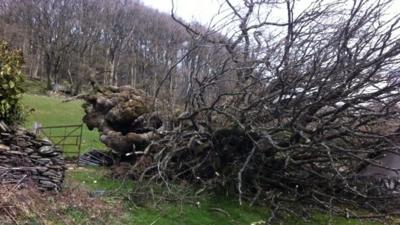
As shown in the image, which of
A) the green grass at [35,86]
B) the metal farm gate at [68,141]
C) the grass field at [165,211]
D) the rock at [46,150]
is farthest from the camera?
the green grass at [35,86]

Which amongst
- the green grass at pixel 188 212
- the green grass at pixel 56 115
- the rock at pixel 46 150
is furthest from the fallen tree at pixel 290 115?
the green grass at pixel 56 115

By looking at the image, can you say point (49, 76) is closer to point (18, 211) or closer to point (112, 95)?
point (112, 95)

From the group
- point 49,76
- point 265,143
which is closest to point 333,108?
point 265,143

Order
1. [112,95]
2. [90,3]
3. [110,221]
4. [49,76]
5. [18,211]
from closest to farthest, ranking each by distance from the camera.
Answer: [18,211] → [110,221] → [112,95] → [49,76] → [90,3]

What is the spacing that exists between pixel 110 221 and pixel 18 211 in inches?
53.0

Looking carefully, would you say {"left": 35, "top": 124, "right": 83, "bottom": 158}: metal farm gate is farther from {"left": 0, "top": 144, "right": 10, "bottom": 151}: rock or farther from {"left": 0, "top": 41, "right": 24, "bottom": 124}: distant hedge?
{"left": 0, "top": 144, "right": 10, "bottom": 151}: rock

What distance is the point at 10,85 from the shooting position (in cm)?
917

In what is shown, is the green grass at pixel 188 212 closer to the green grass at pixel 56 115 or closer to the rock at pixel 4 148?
the rock at pixel 4 148

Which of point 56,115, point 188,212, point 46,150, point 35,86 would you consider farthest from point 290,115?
point 35,86

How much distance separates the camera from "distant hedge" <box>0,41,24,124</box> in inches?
352

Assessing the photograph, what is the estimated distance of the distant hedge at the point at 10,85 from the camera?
29.3 feet

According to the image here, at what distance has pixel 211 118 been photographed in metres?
10.4

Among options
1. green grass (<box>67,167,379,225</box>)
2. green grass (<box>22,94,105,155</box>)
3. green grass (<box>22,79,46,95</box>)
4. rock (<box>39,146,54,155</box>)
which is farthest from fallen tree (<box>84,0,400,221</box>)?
green grass (<box>22,79,46,95</box>)

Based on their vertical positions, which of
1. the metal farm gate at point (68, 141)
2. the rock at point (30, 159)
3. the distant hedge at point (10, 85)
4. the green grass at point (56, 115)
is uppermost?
the distant hedge at point (10, 85)
